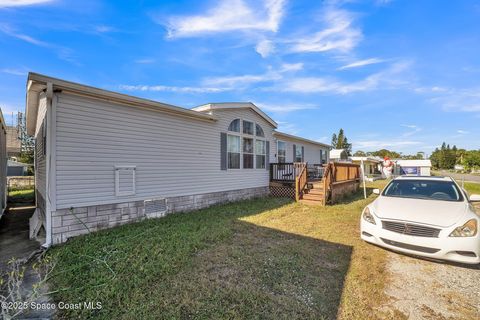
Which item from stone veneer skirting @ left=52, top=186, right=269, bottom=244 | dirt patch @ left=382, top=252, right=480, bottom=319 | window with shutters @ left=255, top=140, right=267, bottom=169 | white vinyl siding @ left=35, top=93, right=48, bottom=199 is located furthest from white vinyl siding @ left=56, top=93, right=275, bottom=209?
dirt patch @ left=382, top=252, right=480, bottom=319

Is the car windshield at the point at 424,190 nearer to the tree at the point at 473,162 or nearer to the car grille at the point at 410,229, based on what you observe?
the car grille at the point at 410,229

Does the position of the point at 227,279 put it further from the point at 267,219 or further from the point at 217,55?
the point at 217,55

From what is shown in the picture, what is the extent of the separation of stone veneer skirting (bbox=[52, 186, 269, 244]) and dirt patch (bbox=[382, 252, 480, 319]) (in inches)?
220

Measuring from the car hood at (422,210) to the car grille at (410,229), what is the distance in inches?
3.7

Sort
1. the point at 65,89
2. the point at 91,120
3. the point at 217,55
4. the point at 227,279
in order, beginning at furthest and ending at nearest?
the point at 217,55
the point at 91,120
the point at 65,89
the point at 227,279

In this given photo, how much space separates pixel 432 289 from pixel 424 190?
100 inches

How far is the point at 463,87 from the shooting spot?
11.5 metres

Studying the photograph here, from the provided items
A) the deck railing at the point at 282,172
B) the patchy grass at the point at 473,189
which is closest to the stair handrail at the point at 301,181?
the deck railing at the point at 282,172

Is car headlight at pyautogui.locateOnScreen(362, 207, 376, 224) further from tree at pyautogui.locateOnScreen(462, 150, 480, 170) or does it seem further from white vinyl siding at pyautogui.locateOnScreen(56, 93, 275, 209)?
tree at pyautogui.locateOnScreen(462, 150, 480, 170)

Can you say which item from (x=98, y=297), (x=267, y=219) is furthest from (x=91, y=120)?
(x=267, y=219)

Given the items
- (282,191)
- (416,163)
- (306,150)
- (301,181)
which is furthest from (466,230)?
(416,163)

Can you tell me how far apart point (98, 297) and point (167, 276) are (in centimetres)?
85

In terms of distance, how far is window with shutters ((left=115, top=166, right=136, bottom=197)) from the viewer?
5.53 metres

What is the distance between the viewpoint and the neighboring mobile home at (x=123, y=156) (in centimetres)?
463
